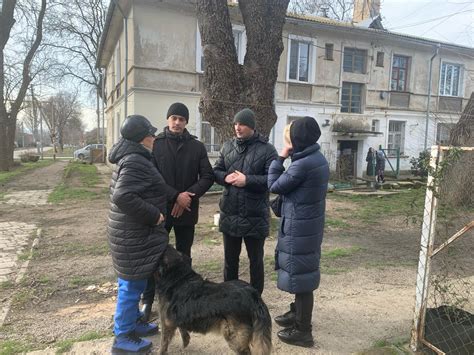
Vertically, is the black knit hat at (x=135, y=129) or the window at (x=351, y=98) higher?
the window at (x=351, y=98)

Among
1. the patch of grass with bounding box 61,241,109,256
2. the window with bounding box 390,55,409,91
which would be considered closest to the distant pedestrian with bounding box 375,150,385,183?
the window with bounding box 390,55,409,91

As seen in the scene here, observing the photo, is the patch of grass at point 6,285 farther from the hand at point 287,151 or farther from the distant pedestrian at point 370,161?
the distant pedestrian at point 370,161

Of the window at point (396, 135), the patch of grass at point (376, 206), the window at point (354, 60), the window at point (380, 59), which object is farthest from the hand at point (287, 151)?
the window at point (396, 135)

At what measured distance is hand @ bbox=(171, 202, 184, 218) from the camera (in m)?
3.93

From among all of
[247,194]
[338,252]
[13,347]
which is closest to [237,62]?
[338,252]

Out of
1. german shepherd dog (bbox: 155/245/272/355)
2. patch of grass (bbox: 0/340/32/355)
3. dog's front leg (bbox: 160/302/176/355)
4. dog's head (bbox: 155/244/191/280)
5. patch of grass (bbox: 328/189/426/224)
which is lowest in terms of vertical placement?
patch of grass (bbox: 328/189/426/224)

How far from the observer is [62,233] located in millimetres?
7738

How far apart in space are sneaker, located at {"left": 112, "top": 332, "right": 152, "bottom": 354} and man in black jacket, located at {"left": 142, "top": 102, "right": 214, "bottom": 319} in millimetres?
546

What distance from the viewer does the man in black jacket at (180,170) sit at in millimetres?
3951

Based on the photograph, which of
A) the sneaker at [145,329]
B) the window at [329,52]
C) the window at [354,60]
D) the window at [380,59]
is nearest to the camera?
the sneaker at [145,329]

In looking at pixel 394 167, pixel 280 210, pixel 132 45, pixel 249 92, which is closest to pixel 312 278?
pixel 280 210

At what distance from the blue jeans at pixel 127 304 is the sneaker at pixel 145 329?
31 centimetres

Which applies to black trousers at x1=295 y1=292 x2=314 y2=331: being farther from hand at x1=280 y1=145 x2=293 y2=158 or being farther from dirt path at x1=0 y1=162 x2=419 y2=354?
hand at x1=280 y1=145 x2=293 y2=158

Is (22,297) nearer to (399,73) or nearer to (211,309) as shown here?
(211,309)
